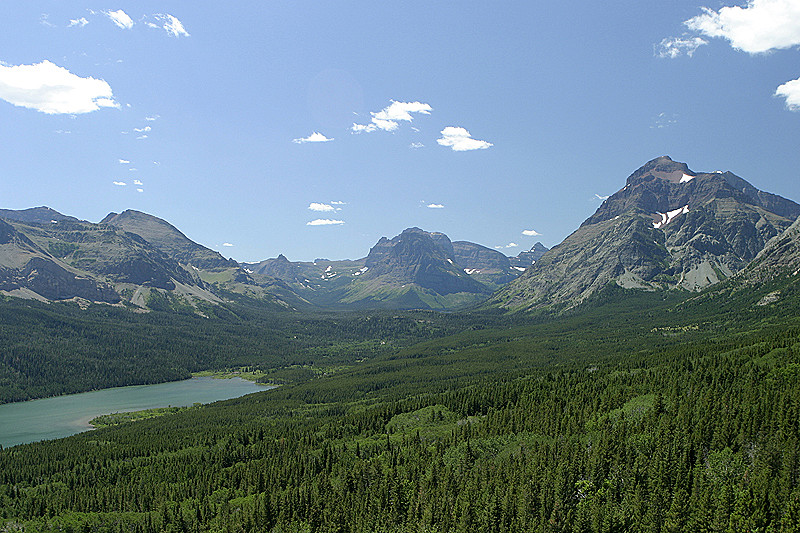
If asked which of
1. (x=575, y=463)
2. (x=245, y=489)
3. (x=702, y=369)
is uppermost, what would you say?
(x=702, y=369)

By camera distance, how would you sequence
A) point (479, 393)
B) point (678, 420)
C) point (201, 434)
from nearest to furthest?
point (678, 420) < point (201, 434) < point (479, 393)

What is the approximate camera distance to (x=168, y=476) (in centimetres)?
14300

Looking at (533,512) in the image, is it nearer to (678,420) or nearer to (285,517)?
(678,420)

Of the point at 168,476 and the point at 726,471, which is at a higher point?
the point at 726,471

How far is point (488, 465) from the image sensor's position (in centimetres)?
12419

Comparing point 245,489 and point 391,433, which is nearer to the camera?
point 245,489

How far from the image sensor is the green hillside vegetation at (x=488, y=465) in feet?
317

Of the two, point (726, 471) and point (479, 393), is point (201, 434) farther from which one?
point (726, 471)

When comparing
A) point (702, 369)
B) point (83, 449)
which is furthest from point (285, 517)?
point (702, 369)

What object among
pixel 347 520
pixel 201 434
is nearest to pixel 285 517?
pixel 347 520

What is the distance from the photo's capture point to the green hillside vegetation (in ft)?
317

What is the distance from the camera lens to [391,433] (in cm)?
16938

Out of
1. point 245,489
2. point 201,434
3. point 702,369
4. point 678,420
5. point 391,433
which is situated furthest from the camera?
point 201,434

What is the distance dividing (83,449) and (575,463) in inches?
5876
